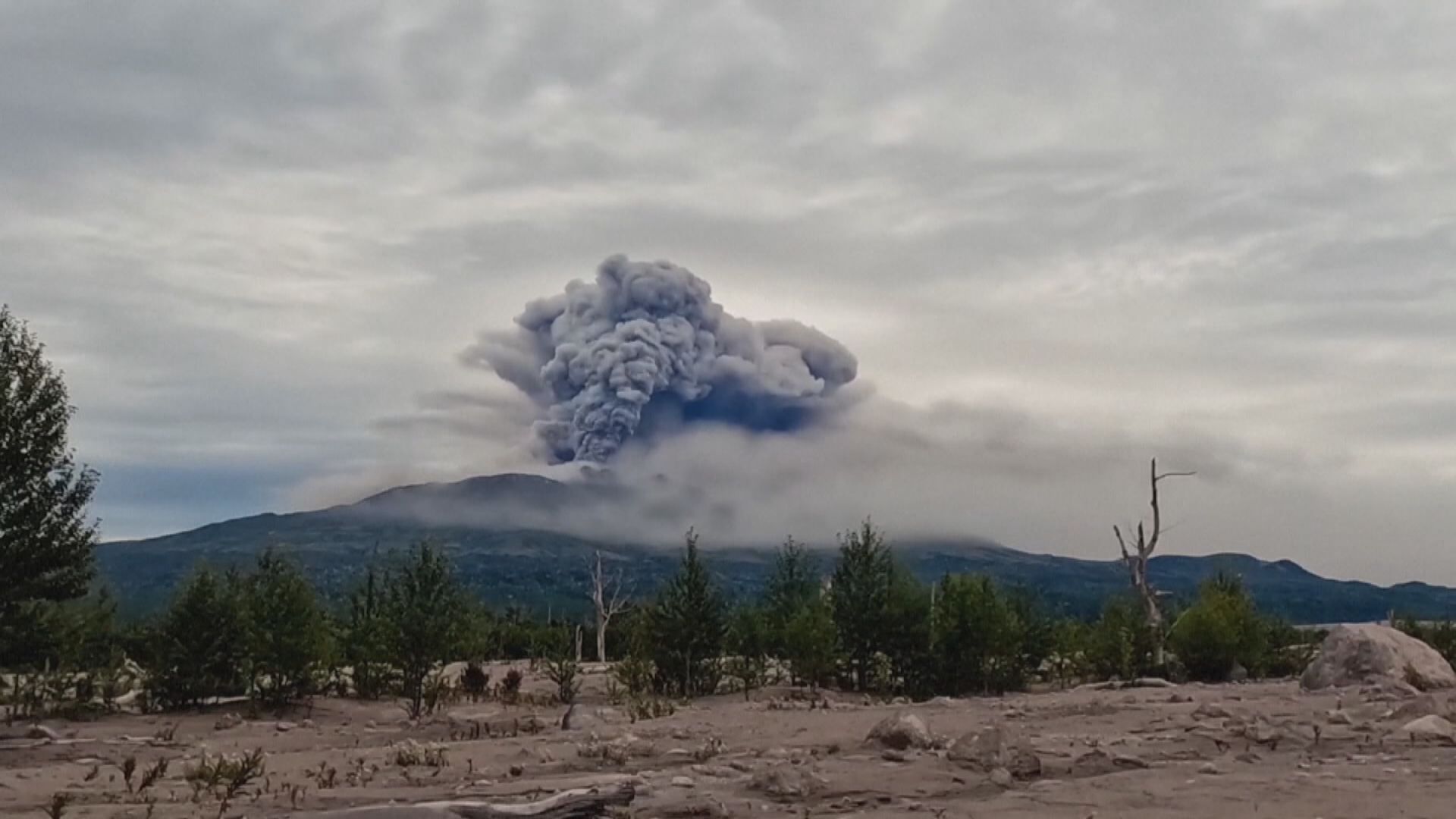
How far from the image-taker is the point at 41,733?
20.6 meters

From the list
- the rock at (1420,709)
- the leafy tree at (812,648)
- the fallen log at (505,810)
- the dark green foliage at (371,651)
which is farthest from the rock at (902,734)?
the dark green foliage at (371,651)

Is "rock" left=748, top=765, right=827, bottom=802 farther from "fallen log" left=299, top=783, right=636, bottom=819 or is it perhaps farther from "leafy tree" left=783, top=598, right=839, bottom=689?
"leafy tree" left=783, top=598, right=839, bottom=689

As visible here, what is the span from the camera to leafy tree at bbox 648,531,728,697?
3066cm

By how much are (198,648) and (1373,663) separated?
24.2m

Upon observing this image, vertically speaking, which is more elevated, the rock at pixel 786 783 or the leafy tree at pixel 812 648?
the leafy tree at pixel 812 648

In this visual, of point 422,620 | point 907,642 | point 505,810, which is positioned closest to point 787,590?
point 907,642

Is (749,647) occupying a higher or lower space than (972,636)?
lower

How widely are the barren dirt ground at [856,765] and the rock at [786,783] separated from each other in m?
0.02

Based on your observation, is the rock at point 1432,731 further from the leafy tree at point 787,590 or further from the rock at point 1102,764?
the leafy tree at point 787,590

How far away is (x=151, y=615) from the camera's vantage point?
104 feet

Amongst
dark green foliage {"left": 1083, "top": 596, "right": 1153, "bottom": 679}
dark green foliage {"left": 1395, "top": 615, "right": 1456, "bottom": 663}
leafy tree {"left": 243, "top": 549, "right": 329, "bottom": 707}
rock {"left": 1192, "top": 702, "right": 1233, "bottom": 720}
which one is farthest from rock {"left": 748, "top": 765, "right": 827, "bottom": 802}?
dark green foliage {"left": 1395, "top": 615, "right": 1456, "bottom": 663}

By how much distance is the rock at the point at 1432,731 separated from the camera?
13.6m

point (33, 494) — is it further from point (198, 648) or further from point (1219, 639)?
point (1219, 639)

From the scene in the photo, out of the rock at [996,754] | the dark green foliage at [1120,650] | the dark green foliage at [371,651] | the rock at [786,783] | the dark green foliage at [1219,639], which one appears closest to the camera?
the rock at [786,783]
